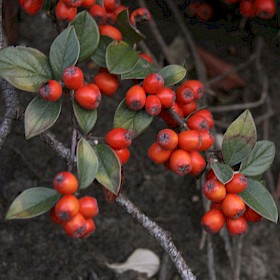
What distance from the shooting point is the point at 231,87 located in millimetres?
2408

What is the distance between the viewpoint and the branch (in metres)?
1.46

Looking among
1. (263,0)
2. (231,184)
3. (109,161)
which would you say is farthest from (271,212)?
(263,0)

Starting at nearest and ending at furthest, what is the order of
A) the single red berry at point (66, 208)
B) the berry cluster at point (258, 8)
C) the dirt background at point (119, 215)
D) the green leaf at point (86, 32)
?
the single red berry at point (66, 208) < the green leaf at point (86, 32) < the berry cluster at point (258, 8) < the dirt background at point (119, 215)

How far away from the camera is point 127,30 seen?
1535 mm

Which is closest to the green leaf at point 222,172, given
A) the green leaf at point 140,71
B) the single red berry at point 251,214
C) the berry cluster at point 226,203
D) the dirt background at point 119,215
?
the berry cluster at point 226,203

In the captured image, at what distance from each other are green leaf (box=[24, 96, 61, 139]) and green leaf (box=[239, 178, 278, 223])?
0.45 meters

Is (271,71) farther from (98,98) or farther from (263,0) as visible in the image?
(98,98)

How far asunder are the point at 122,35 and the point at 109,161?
14.0 inches

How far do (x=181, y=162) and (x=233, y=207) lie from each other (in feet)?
0.48

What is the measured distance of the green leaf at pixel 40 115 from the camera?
1356 mm

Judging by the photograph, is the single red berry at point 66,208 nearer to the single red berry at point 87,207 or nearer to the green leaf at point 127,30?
the single red berry at point 87,207

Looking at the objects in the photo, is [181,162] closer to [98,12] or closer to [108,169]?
[108,169]

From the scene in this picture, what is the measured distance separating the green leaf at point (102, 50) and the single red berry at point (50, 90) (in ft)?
0.70

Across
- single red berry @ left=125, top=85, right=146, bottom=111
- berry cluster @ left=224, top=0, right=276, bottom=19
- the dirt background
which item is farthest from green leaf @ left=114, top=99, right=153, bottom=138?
the dirt background
